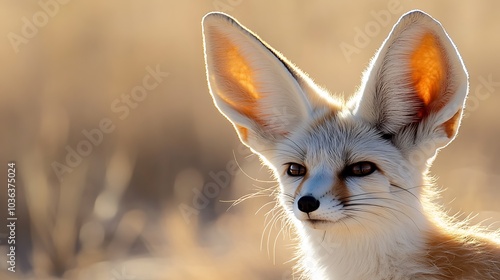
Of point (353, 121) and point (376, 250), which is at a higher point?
point (353, 121)

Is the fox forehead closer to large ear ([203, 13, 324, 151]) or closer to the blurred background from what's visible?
large ear ([203, 13, 324, 151])

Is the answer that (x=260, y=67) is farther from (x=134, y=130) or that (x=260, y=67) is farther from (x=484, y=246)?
(x=134, y=130)

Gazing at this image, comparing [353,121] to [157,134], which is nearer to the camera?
[353,121]

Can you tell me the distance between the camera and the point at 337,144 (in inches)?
184

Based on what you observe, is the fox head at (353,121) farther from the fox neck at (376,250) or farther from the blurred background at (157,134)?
the blurred background at (157,134)

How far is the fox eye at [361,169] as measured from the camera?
4.52m

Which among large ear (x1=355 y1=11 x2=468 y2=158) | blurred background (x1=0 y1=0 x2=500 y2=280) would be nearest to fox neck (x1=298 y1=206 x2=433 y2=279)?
large ear (x1=355 y1=11 x2=468 y2=158)

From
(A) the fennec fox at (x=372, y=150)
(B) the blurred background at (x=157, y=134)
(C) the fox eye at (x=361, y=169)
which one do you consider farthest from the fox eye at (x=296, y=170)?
(B) the blurred background at (x=157, y=134)

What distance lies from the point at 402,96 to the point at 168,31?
23.9 feet

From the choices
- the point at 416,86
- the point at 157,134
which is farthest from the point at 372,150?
the point at 157,134

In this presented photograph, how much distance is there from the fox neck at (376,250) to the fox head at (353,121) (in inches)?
1.0

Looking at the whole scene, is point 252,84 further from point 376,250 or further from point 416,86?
point 376,250

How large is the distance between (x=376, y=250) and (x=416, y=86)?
831mm

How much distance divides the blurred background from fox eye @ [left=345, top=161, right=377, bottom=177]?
181 centimetres
